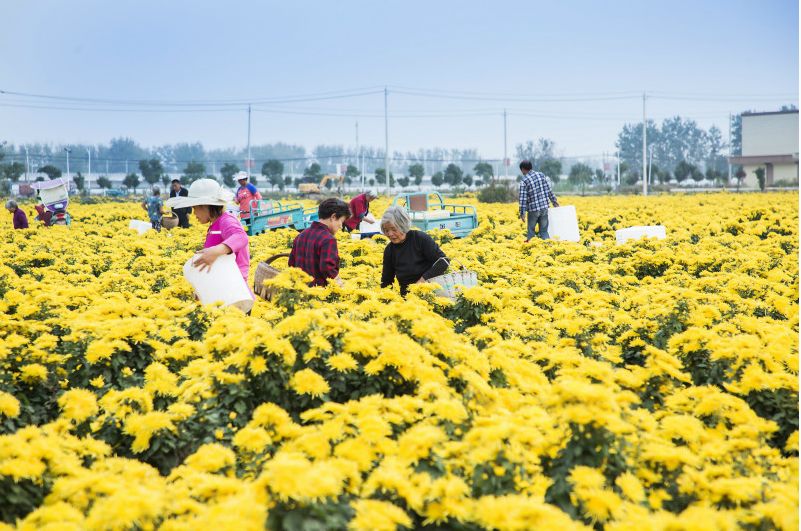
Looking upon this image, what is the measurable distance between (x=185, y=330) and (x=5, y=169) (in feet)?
172

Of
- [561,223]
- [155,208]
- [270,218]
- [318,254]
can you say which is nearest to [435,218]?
[561,223]

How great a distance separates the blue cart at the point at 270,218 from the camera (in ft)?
58.5

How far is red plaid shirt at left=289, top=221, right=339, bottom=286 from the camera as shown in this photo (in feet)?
22.3

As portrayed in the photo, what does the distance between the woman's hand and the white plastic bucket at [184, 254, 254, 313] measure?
2.6 inches

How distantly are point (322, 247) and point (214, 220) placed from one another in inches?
35.5

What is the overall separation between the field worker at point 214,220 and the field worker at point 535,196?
7.74 meters

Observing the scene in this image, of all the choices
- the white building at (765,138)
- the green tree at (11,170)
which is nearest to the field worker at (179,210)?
the green tree at (11,170)

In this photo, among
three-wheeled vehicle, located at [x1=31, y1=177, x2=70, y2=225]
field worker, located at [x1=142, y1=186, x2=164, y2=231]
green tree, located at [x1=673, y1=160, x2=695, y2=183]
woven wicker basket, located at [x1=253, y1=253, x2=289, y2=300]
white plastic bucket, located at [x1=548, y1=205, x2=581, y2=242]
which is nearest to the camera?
woven wicker basket, located at [x1=253, y1=253, x2=289, y2=300]

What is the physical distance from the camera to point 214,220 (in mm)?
6691

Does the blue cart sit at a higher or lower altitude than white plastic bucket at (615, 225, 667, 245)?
higher

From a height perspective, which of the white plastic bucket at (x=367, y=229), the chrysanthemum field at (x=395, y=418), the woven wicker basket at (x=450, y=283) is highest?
the white plastic bucket at (x=367, y=229)

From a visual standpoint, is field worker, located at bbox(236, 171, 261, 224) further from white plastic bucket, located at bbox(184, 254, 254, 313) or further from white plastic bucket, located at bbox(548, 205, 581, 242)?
white plastic bucket, located at bbox(184, 254, 254, 313)

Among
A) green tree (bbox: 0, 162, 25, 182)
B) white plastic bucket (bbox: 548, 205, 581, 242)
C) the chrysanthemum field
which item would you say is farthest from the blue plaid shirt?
green tree (bbox: 0, 162, 25, 182)

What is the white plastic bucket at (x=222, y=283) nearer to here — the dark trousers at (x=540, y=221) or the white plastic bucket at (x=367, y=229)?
the dark trousers at (x=540, y=221)
